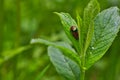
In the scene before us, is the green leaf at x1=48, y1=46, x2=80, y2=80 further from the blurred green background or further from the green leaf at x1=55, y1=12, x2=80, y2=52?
the blurred green background

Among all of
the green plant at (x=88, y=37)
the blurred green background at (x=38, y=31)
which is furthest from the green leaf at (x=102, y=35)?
the blurred green background at (x=38, y=31)

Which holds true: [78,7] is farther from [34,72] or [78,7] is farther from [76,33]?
[76,33]

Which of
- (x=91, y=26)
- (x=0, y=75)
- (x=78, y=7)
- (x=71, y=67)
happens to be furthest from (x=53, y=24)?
(x=91, y=26)

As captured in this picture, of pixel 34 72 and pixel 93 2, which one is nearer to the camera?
pixel 93 2

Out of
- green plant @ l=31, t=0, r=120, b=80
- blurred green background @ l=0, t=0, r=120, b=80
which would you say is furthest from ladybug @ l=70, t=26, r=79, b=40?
blurred green background @ l=0, t=0, r=120, b=80

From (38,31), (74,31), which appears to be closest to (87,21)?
(74,31)

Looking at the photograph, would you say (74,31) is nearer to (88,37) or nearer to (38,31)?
(88,37)

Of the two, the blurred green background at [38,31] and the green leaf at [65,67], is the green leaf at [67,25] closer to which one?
the green leaf at [65,67]

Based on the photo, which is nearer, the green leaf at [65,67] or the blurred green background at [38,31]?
the green leaf at [65,67]
